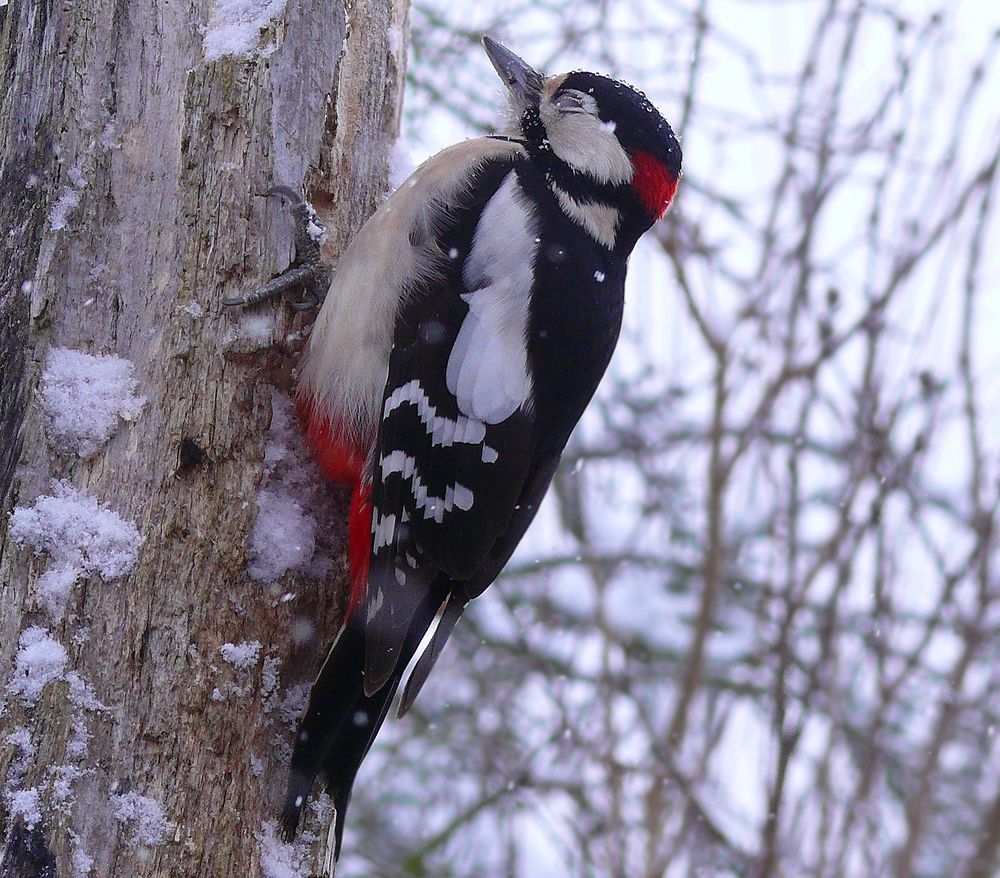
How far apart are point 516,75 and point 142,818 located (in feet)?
5.80

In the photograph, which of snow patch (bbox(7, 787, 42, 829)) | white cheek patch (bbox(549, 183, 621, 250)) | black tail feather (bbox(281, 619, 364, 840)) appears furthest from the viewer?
white cheek patch (bbox(549, 183, 621, 250))

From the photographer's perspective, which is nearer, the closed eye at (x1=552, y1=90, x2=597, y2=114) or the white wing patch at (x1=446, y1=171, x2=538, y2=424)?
the white wing patch at (x1=446, y1=171, x2=538, y2=424)

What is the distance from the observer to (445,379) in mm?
2061

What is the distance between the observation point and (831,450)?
14.5ft

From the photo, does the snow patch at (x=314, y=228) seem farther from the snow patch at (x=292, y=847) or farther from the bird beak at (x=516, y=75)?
the snow patch at (x=292, y=847)

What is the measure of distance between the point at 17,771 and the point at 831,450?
11.4ft

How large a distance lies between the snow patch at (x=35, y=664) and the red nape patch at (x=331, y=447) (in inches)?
22.5

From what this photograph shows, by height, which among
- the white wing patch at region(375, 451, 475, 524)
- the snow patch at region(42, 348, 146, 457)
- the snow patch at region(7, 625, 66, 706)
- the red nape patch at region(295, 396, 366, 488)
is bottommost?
the snow patch at region(7, 625, 66, 706)

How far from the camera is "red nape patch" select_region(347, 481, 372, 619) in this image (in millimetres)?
1946

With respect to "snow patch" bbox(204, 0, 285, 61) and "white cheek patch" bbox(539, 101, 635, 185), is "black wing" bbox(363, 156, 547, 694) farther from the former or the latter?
"snow patch" bbox(204, 0, 285, 61)

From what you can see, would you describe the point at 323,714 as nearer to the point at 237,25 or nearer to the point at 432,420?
the point at 432,420

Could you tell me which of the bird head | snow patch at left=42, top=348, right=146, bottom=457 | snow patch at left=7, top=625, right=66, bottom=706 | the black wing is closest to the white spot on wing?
the black wing

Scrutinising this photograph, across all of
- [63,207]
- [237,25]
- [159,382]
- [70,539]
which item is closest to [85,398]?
[159,382]

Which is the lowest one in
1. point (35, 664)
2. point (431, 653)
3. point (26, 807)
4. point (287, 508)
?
point (26, 807)
